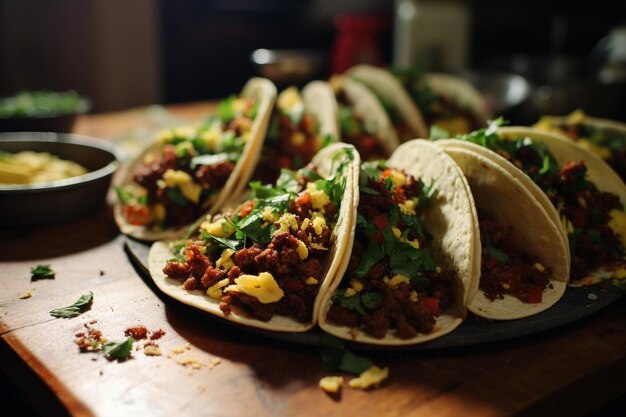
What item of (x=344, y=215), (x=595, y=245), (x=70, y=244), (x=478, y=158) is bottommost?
(x=70, y=244)

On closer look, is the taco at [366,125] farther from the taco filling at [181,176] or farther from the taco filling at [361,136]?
the taco filling at [181,176]

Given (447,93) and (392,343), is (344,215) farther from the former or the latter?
(447,93)

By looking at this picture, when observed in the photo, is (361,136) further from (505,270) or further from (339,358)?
(339,358)

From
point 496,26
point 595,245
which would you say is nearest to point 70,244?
point 595,245

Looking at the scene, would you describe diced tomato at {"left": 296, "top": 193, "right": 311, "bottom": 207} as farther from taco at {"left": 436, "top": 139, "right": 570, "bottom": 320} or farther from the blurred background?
the blurred background

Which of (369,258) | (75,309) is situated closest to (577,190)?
(369,258)

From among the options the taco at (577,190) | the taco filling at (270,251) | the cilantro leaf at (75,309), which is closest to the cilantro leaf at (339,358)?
the taco filling at (270,251)
